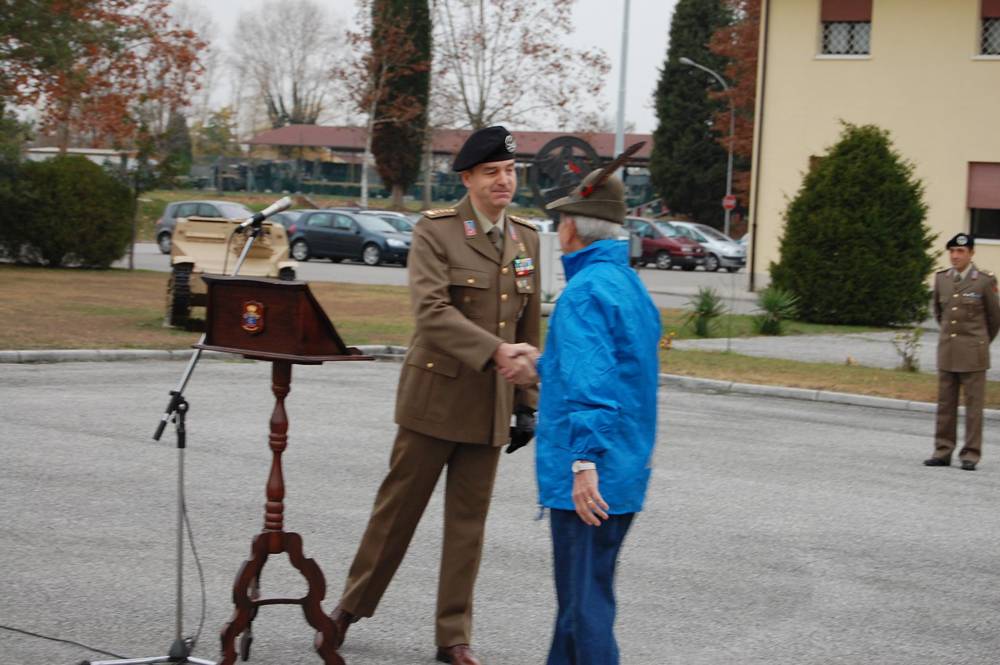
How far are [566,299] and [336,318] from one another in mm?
17288

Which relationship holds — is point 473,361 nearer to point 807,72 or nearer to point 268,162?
point 807,72

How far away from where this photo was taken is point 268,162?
94.4 meters

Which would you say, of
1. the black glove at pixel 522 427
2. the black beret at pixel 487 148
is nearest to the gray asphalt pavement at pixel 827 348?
the black glove at pixel 522 427

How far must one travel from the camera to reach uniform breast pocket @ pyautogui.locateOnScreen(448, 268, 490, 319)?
520 centimetres

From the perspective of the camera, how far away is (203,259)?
64.2 feet

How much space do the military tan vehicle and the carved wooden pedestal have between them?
1368cm

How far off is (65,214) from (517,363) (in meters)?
26.3

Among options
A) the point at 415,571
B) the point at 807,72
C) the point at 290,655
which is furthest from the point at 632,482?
the point at 807,72

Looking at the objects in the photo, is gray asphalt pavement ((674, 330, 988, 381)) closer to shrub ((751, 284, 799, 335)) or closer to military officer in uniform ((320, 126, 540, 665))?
shrub ((751, 284, 799, 335))

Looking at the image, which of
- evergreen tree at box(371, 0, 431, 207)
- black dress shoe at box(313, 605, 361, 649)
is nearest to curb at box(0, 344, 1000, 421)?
black dress shoe at box(313, 605, 361, 649)

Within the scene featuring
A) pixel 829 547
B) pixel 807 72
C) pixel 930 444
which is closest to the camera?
pixel 829 547

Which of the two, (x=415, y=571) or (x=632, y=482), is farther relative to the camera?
(x=415, y=571)

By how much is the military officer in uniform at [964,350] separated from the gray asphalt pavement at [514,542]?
0.92 ft

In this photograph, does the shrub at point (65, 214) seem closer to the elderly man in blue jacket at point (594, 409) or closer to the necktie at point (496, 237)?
the necktie at point (496, 237)
